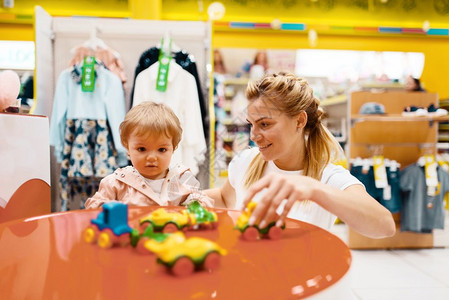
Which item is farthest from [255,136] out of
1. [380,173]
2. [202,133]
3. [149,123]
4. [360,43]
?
[360,43]

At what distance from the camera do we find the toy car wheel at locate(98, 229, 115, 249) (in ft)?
2.25

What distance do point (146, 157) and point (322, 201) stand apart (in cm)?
70

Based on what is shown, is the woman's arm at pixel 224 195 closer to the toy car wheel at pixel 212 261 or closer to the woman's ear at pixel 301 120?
the woman's ear at pixel 301 120

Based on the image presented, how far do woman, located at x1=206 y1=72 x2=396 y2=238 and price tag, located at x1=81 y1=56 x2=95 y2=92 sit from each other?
1493 millimetres

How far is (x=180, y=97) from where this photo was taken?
281 cm

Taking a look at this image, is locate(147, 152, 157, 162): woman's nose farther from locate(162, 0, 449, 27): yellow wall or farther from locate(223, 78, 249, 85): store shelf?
locate(162, 0, 449, 27): yellow wall

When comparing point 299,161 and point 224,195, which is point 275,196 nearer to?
point 299,161

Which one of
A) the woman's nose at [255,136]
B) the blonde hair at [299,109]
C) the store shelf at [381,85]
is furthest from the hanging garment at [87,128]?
the store shelf at [381,85]

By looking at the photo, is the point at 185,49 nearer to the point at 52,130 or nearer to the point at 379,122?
the point at 52,130

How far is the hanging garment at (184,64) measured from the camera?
9.34 feet

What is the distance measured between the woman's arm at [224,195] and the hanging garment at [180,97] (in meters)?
1.14

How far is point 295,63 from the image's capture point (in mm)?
6613

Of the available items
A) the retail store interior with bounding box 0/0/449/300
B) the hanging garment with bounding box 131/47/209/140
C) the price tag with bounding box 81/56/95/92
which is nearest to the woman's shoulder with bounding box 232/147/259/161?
the retail store interior with bounding box 0/0/449/300

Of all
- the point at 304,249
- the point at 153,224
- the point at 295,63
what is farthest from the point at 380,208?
the point at 295,63
